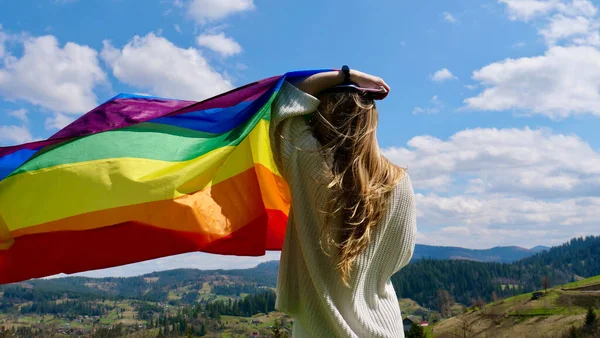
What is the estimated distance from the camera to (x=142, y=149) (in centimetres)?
360

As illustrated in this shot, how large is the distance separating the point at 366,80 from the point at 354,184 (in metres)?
0.75

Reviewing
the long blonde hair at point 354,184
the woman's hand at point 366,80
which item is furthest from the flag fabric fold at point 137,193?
the long blonde hair at point 354,184

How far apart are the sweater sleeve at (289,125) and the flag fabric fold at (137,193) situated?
0.96ft

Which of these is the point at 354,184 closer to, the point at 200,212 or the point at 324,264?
the point at 324,264

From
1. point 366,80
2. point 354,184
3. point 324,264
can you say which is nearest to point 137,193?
point 324,264

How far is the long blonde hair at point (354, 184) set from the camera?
9.07 feet

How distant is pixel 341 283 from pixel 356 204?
0.45 m

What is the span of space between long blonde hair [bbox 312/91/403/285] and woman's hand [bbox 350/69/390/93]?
28 cm

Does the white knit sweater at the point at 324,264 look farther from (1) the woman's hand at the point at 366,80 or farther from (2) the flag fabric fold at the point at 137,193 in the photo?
(2) the flag fabric fold at the point at 137,193

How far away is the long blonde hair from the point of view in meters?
2.76

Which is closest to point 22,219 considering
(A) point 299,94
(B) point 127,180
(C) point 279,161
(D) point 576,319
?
(B) point 127,180

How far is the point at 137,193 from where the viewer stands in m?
3.35

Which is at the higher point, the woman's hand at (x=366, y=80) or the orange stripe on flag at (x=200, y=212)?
the woman's hand at (x=366, y=80)

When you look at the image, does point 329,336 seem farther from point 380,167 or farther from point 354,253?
point 380,167
